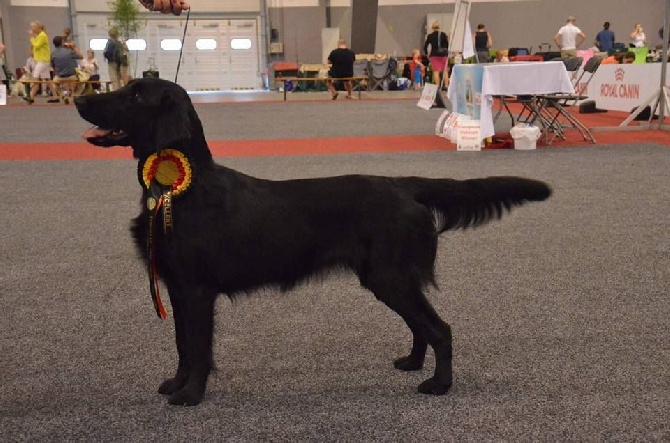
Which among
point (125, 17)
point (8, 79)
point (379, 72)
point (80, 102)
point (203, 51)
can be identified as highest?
point (125, 17)

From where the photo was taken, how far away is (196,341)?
1.94m

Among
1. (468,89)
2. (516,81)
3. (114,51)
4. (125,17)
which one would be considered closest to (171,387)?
(516,81)

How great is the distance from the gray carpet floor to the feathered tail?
38 centimetres

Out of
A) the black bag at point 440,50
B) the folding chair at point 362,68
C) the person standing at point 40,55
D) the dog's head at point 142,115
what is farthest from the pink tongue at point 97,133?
the folding chair at point 362,68

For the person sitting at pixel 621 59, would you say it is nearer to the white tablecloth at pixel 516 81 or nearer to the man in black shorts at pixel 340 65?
the white tablecloth at pixel 516 81

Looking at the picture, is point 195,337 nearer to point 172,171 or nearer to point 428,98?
point 172,171

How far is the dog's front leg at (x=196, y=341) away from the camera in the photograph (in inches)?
74.7

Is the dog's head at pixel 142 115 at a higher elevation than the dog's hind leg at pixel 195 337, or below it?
higher

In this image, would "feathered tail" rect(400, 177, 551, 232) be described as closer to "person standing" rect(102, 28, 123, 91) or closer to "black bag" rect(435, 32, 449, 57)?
"black bag" rect(435, 32, 449, 57)

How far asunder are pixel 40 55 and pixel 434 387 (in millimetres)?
16507

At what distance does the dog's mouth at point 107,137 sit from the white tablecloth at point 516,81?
5.69 meters

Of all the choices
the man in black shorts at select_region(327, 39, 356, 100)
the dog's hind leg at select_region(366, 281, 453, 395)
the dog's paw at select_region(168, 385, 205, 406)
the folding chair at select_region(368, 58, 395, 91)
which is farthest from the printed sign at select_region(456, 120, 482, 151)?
the folding chair at select_region(368, 58, 395, 91)

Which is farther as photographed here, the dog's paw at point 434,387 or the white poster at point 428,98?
the white poster at point 428,98

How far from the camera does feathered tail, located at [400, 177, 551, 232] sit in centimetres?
202
